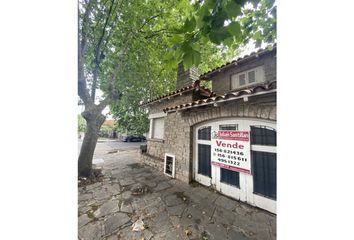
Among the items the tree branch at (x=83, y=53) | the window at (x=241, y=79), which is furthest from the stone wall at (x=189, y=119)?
the tree branch at (x=83, y=53)

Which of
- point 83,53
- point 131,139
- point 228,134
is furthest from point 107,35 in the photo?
point 131,139

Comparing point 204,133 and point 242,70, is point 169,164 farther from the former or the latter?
point 242,70

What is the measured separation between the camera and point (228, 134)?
14.4 feet

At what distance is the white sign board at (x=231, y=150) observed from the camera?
3951mm

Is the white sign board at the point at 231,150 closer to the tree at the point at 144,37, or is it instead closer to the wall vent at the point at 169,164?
the wall vent at the point at 169,164

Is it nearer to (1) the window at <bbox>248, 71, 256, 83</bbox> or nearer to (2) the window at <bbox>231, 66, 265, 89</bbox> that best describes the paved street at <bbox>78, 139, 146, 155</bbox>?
(2) the window at <bbox>231, 66, 265, 89</bbox>

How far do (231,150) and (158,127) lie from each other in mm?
4213

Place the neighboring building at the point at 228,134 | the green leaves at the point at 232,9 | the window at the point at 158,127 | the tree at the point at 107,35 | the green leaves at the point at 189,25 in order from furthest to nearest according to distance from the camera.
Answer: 1. the window at the point at 158,127
2. the tree at the point at 107,35
3. the neighboring building at the point at 228,134
4. the green leaves at the point at 189,25
5. the green leaves at the point at 232,9

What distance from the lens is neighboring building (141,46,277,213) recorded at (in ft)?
11.8
